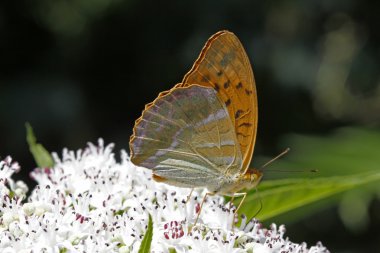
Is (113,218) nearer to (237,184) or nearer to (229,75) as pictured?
(237,184)

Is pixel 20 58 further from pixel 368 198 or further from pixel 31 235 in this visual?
pixel 31 235

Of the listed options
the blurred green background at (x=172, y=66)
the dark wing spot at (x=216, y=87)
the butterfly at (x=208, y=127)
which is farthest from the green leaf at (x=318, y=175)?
the blurred green background at (x=172, y=66)

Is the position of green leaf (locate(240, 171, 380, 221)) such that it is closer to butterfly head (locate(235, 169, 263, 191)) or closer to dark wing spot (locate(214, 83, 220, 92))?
butterfly head (locate(235, 169, 263, 191))

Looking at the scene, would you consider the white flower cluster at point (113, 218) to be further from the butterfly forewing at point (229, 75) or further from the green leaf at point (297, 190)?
the butterfly forewing at point (229, 75)

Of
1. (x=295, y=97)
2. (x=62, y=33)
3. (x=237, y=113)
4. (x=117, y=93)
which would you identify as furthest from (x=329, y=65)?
(x=237, y=113)

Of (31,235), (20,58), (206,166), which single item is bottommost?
(31,235)

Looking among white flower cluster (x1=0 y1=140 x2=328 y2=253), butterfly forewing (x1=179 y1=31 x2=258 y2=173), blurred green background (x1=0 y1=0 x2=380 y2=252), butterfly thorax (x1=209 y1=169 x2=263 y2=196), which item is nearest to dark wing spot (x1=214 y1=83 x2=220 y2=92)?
butterfly forewing (x1=179 y1=31 x2=258 y2=173)
